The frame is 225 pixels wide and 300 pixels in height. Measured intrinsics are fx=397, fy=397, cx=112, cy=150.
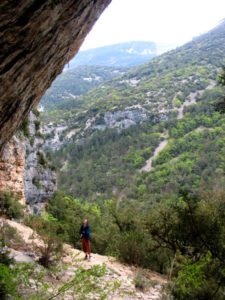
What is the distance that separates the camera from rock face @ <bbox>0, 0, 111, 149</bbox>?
4.34 meters

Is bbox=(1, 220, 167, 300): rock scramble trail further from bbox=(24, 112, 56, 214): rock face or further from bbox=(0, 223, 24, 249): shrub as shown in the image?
bbox=(24, 112, 56, 214): rock face

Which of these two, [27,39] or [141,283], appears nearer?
[27,39]

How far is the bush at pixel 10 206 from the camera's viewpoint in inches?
621

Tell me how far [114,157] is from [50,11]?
79037 millimetres

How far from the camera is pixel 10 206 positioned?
16.2 m

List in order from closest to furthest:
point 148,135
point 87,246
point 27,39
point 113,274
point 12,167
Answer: point 27,39 → point 113,274 → point 87,246 → point 12,167 → point 148,135

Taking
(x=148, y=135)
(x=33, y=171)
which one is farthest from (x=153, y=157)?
(x=33, y=171)

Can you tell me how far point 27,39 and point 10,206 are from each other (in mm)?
12416

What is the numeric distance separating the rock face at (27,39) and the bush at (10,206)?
9.61 metres

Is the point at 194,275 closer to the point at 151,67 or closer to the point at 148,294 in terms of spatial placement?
the point at 148,294

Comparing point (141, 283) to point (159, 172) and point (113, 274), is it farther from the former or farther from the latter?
point (159, 172)

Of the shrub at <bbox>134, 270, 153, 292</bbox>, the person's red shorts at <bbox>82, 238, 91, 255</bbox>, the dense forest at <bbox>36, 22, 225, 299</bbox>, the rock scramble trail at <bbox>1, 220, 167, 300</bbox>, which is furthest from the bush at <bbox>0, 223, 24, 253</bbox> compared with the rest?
the dense forest at <bbox>36, 22, 225, 299</bbox>

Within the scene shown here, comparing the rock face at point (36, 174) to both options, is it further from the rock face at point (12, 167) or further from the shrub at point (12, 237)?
the shrub at point (12, 237)

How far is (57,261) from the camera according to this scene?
980cm
